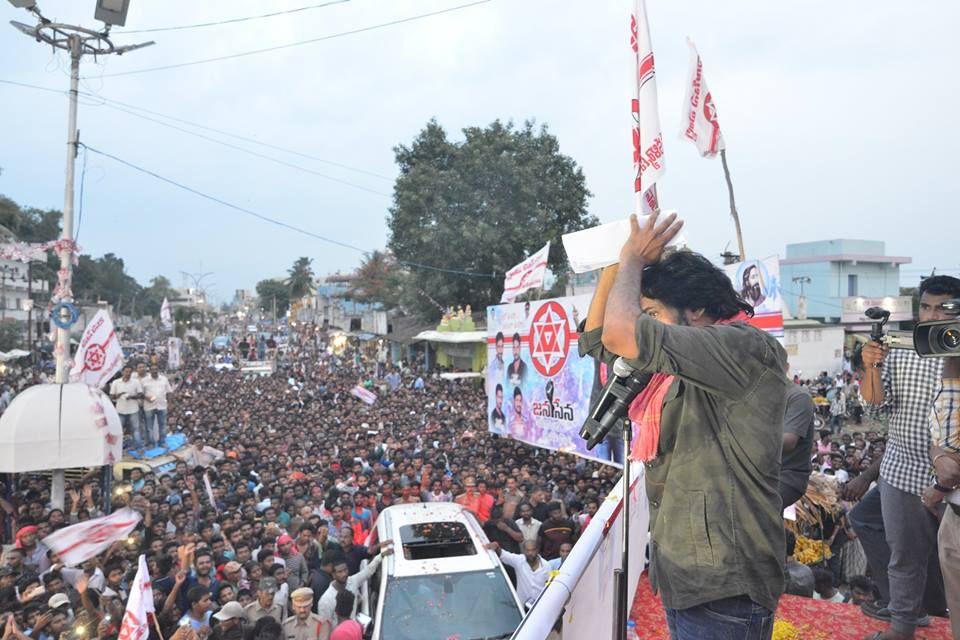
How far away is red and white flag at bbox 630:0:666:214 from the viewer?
169 inches

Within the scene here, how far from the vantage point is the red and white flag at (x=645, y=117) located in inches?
169

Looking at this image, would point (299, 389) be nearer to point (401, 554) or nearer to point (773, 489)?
point (401, 554)

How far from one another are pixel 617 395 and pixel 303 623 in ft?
15.8

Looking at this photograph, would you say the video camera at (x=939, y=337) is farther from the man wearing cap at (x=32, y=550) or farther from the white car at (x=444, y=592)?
the man wearing cap at (x=32, y=550)

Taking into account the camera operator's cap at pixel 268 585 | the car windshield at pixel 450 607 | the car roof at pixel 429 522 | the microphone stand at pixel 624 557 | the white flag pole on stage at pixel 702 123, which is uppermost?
the white flag pole on stage at pixel 702 123

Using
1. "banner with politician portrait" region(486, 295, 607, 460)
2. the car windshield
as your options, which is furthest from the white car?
"banner with politician portrait" region(486, 295, 607, 460)

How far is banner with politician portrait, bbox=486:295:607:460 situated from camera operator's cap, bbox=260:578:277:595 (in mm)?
5491

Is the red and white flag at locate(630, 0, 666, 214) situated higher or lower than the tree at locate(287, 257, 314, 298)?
lower

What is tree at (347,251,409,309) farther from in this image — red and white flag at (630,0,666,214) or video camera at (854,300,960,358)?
video camera at (854,300,960,358)

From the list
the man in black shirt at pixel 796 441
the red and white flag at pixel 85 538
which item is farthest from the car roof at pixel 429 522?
the man in black shirt at pixel 796 441

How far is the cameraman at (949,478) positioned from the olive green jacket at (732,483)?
1328 millimetres

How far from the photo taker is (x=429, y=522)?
658 cm

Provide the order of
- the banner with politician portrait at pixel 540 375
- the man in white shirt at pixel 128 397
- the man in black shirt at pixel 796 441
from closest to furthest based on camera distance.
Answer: the man in black shirt at pixel 796 441
the banner with politician portrait at pixel 540 375
the man in white shirt at pixel 128 397

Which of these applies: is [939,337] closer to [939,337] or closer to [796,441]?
[939,337]
